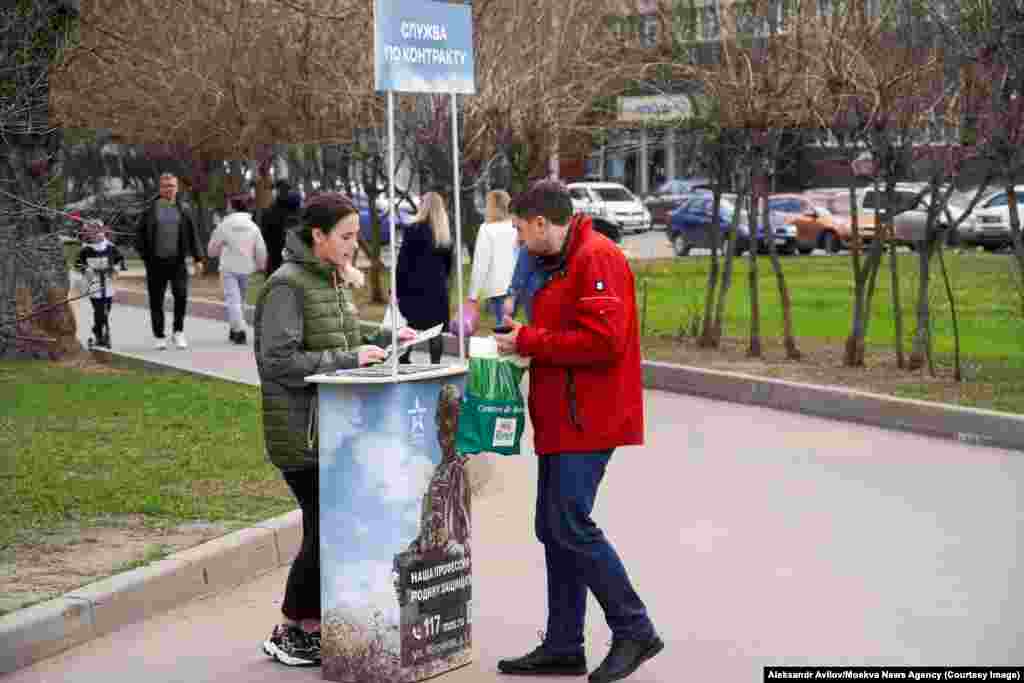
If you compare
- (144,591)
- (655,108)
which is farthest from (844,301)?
(144,591)

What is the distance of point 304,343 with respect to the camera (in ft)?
21.6

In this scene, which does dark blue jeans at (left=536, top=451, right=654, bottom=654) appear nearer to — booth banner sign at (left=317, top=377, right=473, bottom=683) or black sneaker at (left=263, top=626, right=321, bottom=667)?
booth banner sign at (left=317, top=377, right=473, bottom=683)

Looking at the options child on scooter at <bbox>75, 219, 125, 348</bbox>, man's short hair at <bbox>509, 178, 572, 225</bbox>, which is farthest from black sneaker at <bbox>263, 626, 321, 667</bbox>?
child on scooter at <bbox>75, 219, 125, 348</bbox>

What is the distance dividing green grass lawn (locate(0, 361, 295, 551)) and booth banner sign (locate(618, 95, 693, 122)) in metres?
6.82

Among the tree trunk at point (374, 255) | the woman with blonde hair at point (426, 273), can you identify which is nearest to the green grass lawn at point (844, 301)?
the tree trunk at point (374, 255)

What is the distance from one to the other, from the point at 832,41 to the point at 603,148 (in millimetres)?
14357

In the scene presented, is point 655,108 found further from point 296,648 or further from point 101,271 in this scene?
point 296,648

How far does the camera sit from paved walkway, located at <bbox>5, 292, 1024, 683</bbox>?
6844 millimetres

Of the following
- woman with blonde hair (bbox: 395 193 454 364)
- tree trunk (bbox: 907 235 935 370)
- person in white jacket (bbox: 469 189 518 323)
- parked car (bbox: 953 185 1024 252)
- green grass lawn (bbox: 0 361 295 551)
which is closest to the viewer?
green grass lawn (bbox: 0 361 295 551)

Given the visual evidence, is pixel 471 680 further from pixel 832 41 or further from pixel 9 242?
pixel 832 41

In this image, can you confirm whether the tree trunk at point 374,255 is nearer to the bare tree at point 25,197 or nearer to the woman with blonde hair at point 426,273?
the woman with blonde hair at point 426,273

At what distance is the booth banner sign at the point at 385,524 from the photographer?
6.28 meters

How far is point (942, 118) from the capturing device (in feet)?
51.3

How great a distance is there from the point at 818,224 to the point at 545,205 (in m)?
36.2
